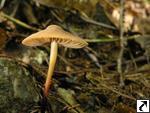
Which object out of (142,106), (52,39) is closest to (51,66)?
(52,39)

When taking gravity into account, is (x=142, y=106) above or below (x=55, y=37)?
below

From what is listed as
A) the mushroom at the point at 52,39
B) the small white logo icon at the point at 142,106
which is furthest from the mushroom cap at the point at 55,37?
the small white logo icon at the point at 142,106

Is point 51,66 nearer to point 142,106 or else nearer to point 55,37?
point 55,37

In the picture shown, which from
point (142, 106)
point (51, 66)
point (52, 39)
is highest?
point (52, 39)

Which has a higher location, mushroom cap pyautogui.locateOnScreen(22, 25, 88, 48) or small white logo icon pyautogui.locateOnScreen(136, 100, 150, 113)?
mushroom cap pyautogui.locateOnScreen(22, 25, 88, 48)

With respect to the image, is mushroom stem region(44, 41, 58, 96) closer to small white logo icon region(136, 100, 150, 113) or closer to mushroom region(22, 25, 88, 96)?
mushroom region(22, 25, 88, 96)

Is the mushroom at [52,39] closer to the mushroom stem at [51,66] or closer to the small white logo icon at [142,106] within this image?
the mushroom stem at [51,66]

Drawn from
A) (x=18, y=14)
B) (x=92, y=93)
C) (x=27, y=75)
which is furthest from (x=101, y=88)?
(x=18, y=14)

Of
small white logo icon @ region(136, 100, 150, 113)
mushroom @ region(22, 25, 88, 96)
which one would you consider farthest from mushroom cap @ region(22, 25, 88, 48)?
small white logo icon @ region(136, 100, 150, 113)
